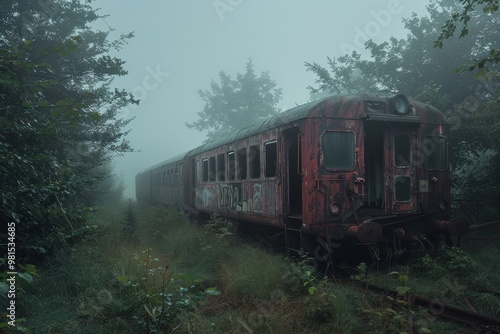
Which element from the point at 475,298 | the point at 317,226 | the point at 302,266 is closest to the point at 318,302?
the point at 302,266

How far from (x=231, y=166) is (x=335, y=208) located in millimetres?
4073

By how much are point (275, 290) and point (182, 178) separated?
10777 millimetres

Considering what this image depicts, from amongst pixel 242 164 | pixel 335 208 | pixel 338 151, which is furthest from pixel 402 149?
pixel 242 164

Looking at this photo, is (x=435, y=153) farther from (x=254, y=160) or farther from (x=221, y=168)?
(x=221, y=168)

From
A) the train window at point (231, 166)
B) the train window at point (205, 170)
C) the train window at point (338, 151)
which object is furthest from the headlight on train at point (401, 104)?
the train window at point (205, 170)

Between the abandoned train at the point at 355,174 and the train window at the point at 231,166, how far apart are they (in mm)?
909

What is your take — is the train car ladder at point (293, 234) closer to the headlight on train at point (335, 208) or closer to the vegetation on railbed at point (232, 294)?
the vegetation on railbed at point (232, 294)

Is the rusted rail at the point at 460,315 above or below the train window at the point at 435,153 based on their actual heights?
below

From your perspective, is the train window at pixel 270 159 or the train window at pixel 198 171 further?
the train window at pixel 198 171

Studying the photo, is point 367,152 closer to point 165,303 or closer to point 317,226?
point 317,226

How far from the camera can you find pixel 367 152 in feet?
25.7

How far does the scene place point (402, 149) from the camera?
7270mm

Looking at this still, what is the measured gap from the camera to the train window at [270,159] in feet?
25.2

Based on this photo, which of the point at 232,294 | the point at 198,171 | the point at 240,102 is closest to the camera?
the point at 232,294
